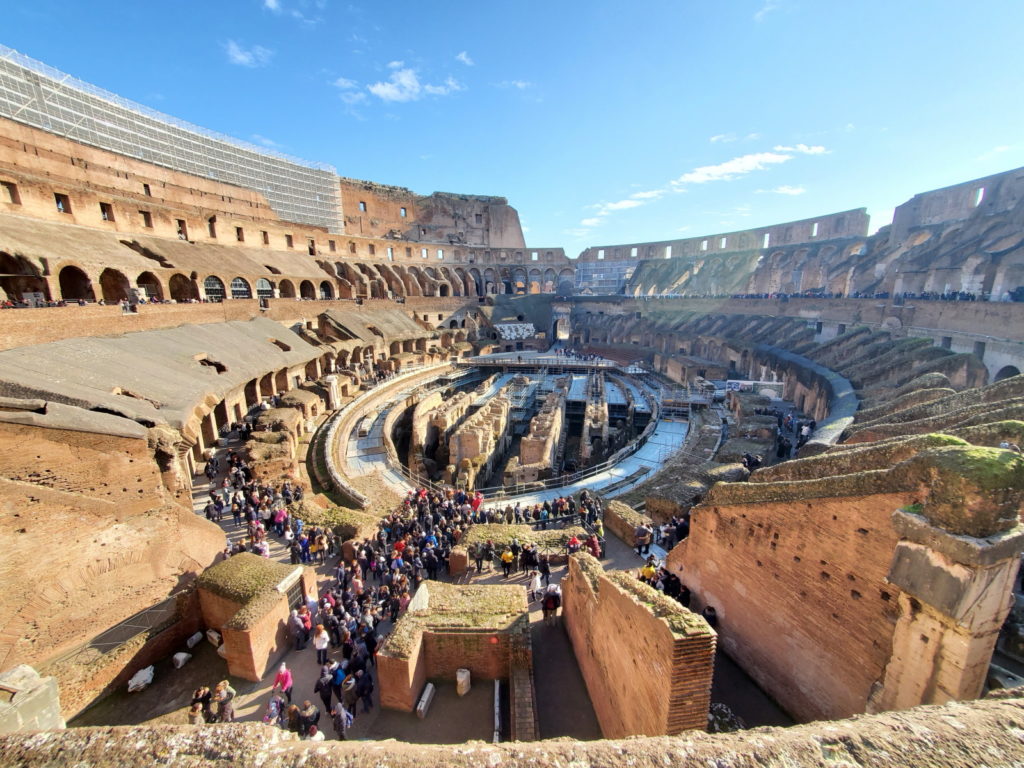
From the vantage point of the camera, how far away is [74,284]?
1967 centimetres

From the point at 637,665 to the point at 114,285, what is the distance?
86.9ft

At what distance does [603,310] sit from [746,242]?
48.5 feet

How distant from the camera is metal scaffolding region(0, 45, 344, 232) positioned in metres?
25.4

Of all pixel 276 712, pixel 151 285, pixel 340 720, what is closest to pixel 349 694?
pixel 340 720

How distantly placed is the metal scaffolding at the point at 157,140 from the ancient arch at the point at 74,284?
11.3m

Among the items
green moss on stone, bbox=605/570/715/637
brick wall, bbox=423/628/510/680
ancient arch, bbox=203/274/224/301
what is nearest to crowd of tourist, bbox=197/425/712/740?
brick wall, bbox=423/628/510/680

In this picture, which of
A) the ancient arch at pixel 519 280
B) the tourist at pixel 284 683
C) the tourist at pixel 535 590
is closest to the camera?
the tourist at pixel 284 683

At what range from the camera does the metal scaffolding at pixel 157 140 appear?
83.2ft

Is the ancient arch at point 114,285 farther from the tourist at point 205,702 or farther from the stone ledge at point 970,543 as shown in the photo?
the stone ledge at point 970,543

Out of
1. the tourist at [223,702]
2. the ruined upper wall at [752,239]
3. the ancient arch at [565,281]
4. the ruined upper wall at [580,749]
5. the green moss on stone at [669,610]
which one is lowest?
the tourist at [223,702]

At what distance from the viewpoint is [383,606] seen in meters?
7.53

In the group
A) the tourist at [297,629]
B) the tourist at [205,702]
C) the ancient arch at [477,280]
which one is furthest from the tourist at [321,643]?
the ancient arch at [477,280]

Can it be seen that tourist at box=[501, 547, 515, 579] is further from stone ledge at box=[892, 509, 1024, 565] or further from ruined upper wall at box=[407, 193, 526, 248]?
ruined upper wall at box=[407, 193, 526, 248]

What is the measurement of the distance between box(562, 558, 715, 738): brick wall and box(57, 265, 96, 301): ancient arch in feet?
77.8
